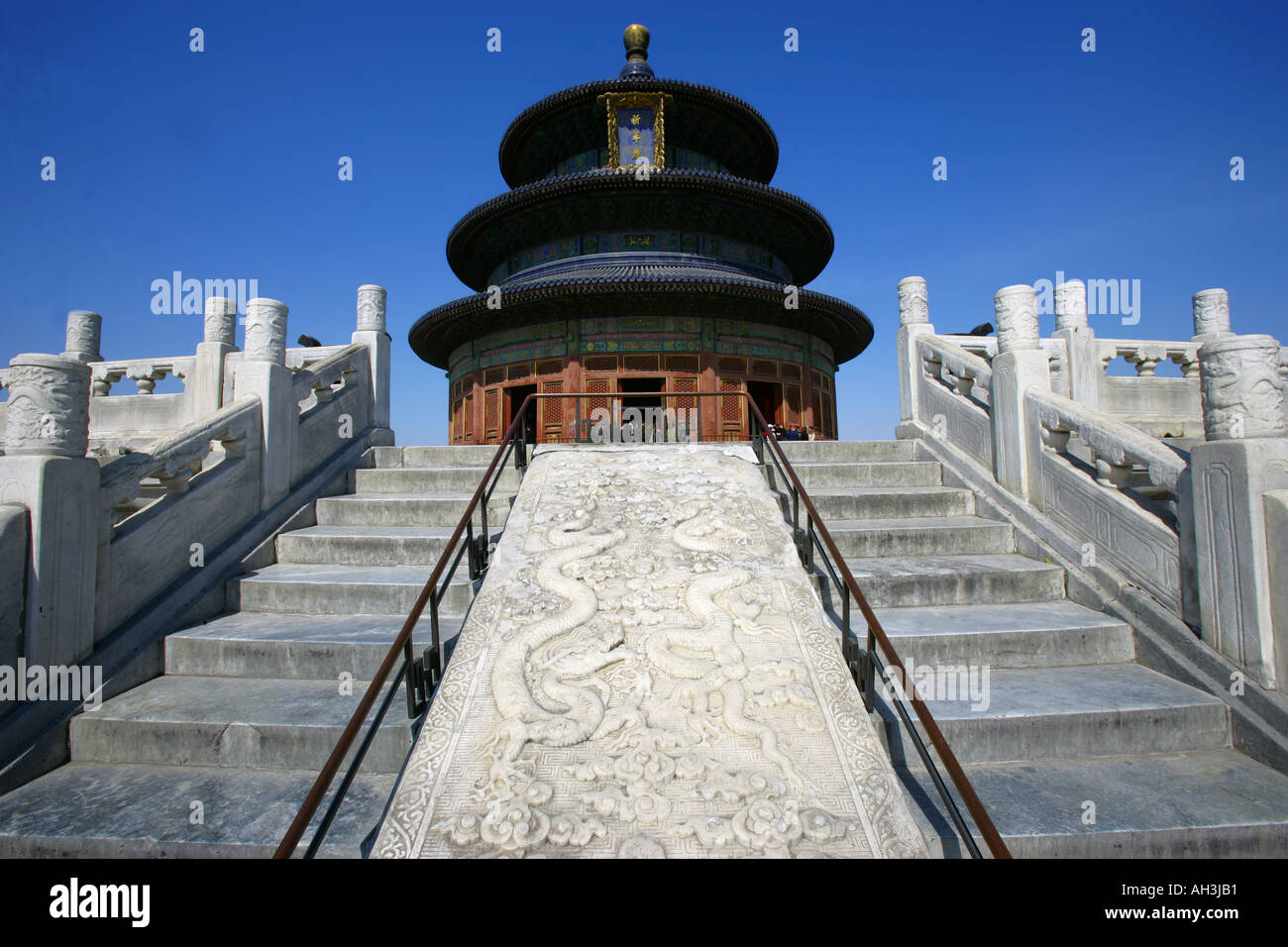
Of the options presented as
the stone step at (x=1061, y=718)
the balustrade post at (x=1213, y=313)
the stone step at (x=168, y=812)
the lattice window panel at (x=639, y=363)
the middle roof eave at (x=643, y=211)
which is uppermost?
the middle roof eave at (x=643, y=211)

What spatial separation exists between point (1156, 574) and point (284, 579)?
24.3 feet

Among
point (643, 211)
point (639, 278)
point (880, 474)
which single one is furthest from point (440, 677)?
point (643, 211)

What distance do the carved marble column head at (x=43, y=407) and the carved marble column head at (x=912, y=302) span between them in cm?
931

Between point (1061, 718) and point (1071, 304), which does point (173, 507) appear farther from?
point (1071, 304)

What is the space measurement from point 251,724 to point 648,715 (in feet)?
8.56

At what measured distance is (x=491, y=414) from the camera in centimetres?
1568

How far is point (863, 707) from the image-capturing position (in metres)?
3.75

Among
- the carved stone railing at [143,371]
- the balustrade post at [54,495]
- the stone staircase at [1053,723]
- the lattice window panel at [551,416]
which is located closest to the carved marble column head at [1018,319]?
the stone staircase at [1053,723]

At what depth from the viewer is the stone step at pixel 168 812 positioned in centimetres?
329

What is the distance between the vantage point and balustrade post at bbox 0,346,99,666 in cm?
429

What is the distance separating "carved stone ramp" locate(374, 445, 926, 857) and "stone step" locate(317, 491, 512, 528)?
4.68 ft

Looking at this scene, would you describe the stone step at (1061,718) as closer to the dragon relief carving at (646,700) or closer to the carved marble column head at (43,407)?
the dragon relief carving at (646,700)

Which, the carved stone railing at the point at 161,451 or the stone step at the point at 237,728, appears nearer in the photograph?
the stone step at the point at 237,728

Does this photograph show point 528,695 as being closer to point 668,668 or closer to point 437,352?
point 668,668
